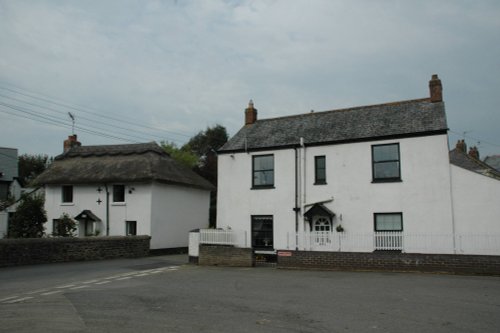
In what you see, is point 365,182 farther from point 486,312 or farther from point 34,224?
point 34,224

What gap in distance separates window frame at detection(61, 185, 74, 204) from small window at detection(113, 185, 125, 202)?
11.9ft

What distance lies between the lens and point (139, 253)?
2553 cm

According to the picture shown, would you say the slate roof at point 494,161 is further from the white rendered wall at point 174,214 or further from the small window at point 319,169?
the white rendered wall at point 174,214

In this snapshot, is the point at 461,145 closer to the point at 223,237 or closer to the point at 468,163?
the point at 468,163

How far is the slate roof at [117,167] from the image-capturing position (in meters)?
28.9

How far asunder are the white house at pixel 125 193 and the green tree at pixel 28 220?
100 inches

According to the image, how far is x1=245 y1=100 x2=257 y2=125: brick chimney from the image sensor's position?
85.2 feet

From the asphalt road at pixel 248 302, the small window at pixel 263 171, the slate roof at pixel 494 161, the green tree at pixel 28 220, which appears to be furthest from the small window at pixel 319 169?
the slate roof at pixel 494 161

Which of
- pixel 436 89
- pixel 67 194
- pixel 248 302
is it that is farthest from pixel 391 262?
pixel 67 194

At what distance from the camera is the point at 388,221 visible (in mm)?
19750

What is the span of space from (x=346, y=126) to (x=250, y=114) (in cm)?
633

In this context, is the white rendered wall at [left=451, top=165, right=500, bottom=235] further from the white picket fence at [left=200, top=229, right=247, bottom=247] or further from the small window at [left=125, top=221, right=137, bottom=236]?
the small window at [left=125, top=221, right=137, bottom=236]

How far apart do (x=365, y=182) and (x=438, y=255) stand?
514 centimetres

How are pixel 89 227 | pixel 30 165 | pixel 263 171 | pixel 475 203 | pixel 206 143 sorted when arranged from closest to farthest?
pixel 475 203, pixel 263 171, pixel 89 227, pixel 206 143, pixel 30 165
